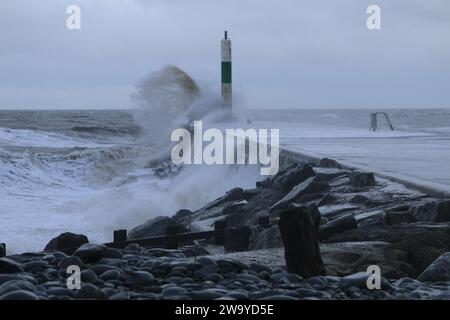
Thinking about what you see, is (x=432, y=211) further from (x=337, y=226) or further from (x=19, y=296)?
(x=19, y=296)

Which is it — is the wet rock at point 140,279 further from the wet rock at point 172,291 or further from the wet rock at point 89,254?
the wet rock at point 89,254

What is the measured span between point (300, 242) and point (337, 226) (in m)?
1.67

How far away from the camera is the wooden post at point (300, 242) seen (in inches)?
157

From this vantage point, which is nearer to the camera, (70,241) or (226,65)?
(70,241)

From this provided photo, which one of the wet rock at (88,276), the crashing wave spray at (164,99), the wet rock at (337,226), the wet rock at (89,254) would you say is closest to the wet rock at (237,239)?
the wet rock at (337,226)

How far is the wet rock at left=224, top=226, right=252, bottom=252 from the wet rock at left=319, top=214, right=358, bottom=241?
2.32ft

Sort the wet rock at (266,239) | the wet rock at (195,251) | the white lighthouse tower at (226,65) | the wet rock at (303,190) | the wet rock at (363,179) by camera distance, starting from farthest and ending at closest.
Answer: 1. the white lighthouse tower at (226,65)
2. the wet rock at (303,190)
3. the wet rock at (363,179)
4. the wet rock at (266,239)
5. the wet rock at (195,251)

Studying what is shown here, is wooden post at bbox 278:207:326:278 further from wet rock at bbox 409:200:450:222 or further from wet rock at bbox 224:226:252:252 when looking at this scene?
wet rock at bbox 409:200:450:222

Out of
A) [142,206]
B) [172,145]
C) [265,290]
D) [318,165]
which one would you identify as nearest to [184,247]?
[265,290]

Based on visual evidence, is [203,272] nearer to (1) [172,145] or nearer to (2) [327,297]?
(2) [327,297]

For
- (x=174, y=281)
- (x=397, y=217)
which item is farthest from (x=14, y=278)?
(x=397, y=217)

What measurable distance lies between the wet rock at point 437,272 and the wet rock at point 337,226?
121 centimetres

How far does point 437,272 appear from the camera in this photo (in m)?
4.28

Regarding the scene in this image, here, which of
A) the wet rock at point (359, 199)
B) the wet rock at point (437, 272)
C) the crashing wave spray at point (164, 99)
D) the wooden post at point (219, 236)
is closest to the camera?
the wet rock at point (437, 272)
